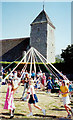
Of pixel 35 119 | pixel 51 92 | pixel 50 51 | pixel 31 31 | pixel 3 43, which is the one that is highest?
pixel 31 31

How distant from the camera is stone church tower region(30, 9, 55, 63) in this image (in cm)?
2406

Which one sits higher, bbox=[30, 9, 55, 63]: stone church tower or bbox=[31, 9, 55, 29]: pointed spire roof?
bbox=[31, 9, 55, 29]: pointed spire roof

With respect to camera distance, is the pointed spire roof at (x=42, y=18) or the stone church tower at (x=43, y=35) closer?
the stone church tower at (x=43, y=35)

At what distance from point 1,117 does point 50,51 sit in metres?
21.6

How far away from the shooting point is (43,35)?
24.4 m

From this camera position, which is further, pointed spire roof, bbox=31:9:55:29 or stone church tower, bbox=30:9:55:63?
pointed spire roof, bbox=31:9:55:29

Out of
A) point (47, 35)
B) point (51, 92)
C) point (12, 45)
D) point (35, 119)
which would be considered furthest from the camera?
point (12, 45)

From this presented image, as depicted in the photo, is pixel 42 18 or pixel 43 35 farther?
pixel 42 18

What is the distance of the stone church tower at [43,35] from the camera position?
2406cm

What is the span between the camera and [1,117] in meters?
4.17

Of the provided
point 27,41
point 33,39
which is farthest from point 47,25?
point 27,41

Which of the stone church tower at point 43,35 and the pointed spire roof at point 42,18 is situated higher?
the pointed spire roof at point 42,18

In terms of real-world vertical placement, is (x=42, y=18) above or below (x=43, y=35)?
above

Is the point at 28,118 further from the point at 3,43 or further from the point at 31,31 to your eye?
the point at 3,43
